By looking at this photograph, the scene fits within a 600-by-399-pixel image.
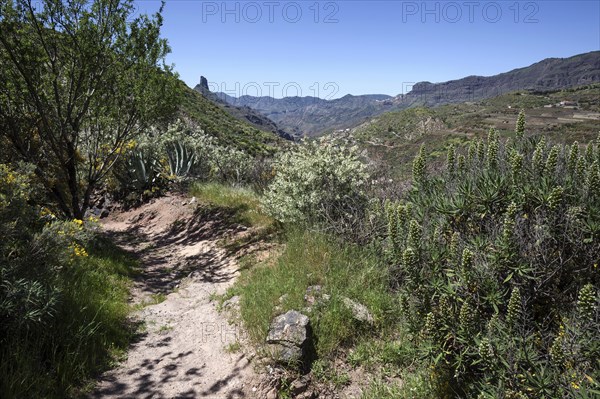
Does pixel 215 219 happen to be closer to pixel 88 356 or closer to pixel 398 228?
pixel 88 356

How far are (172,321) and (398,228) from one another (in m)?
3.59

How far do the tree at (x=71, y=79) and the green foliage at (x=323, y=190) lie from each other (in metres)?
3.68

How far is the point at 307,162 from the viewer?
732 centimetres

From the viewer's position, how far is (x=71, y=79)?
6887 mm

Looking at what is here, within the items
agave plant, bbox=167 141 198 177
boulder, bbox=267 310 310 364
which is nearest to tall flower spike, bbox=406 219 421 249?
boulder, bbox=267 310 310 364

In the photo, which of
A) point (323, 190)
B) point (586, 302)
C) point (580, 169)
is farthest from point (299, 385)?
point (323, 190)

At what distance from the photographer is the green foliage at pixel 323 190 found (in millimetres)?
6730

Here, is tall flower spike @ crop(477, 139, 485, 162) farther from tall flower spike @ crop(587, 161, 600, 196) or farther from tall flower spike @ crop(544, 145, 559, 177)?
tall flower spike @ crop(587, 161, 600, 196)

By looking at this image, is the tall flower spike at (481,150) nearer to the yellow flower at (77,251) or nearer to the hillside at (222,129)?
the yellow flower at (77,251)

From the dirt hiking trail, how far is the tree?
2241 millimetres

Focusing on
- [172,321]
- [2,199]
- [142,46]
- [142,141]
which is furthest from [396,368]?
[142,141]

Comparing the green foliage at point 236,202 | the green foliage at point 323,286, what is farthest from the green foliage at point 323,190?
the green foliage at point 236,202

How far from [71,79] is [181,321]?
5.32 m

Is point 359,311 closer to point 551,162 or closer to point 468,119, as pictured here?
point 551,162
